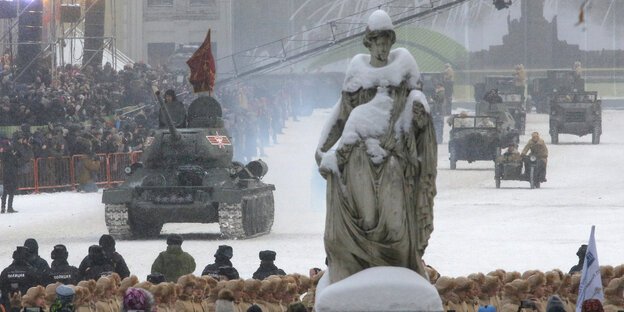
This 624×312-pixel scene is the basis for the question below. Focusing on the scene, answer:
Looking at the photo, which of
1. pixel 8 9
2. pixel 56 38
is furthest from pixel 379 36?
pixel 56 38

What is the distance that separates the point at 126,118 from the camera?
117 ft

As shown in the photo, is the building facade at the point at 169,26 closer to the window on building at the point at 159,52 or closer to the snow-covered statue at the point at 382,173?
the window on building at the point at 159,52

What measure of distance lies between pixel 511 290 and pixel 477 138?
24135 millimetres

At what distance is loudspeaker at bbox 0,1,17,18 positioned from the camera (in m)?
35.8

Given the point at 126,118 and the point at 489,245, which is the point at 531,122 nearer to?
the point at 126,118

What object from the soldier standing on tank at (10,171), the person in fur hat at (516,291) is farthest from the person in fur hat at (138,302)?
the soldier standing on tank at (10,171)

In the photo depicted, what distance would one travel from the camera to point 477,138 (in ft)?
113

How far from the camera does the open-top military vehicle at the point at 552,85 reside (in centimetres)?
4616

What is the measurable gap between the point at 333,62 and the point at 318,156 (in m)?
44.7

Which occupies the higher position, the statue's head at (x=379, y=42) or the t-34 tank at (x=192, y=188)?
the statue's head at (x=379, y=42)

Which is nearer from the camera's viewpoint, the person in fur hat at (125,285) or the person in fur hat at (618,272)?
the person in fur hat at (125,285)

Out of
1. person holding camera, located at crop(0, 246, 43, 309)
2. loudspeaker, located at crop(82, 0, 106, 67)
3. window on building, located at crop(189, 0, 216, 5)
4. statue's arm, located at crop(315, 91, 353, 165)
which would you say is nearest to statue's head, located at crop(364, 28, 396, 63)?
statue's arm, located at crop(315, 91, 353, 165)

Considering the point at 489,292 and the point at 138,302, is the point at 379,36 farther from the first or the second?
the point at 489,292

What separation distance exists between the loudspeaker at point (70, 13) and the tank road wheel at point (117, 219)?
17.7m
